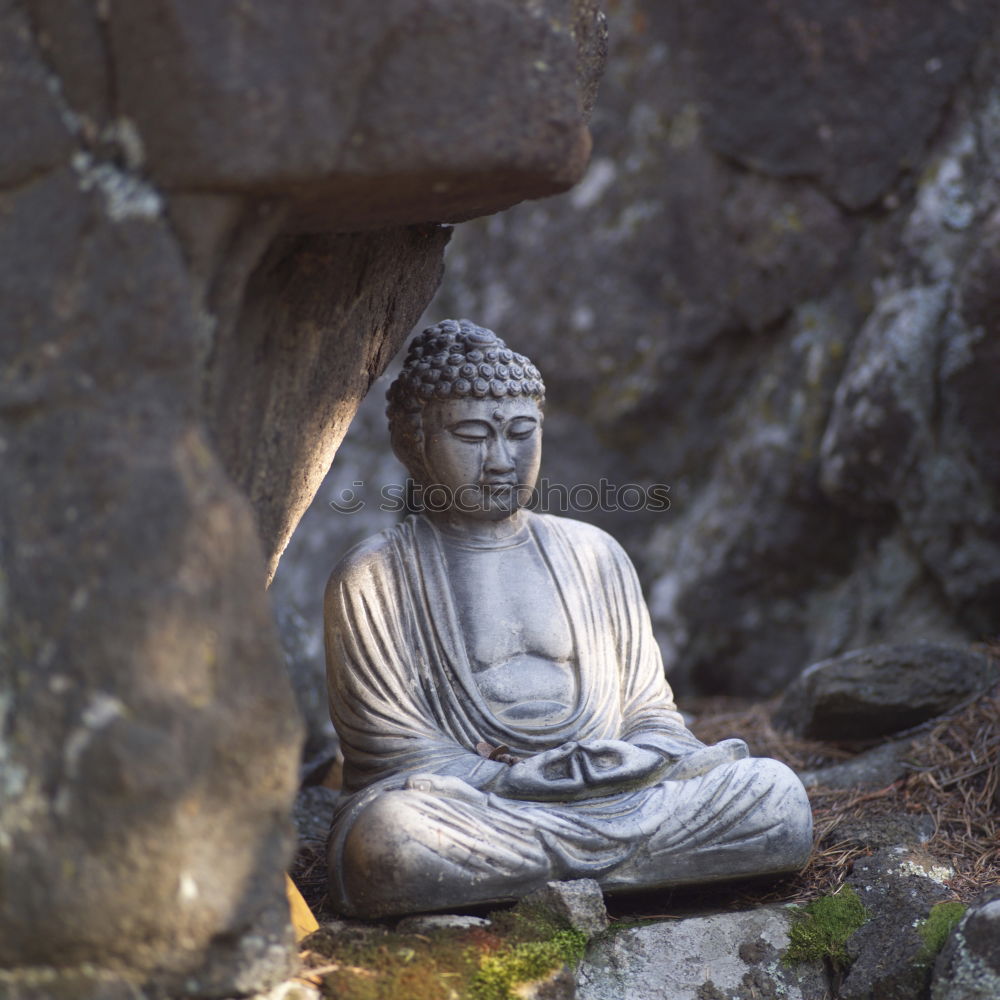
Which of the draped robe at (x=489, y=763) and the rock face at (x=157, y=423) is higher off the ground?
the rock face at (x=157, y=423)

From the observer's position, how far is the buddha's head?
395 cm

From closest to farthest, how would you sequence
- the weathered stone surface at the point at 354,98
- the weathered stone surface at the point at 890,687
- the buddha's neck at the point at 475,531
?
the weathered stone surface at the point at 354,98 → the buddha's neck at the point at 475,531 → the weathered stone surface at the point at 890,687

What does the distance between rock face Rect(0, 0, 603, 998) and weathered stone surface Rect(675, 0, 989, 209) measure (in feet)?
14.7

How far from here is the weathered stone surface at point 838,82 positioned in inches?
263

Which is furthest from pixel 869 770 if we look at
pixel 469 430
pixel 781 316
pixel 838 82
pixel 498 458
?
pixel 838 82

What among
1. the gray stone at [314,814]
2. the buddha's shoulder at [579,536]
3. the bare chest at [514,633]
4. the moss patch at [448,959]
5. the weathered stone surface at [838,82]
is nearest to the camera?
the moss patch at [448,959]

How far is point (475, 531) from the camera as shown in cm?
406

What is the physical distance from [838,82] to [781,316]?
4.14 ft

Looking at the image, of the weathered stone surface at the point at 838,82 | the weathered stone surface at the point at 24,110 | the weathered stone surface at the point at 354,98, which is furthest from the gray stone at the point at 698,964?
the weathered stone surface at the point at 838,82

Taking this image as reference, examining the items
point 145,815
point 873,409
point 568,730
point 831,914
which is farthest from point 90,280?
A: point 873,409

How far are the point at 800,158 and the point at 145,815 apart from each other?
568 cm

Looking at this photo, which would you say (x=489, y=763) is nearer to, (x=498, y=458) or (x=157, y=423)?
(x=498, y=458)
